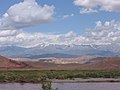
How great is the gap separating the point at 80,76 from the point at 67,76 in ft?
13.0

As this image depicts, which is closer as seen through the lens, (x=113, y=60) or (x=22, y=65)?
(x=22, y=65)

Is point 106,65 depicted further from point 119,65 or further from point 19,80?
point 19,80

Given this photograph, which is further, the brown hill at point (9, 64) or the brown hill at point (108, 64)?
the brown hill at point (108, 64)

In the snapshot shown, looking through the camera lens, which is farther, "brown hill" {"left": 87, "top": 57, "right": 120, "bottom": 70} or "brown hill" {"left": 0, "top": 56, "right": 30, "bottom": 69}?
"brown hill" {"left": 87, "top": 57, "right": 120, "bottom": 70}

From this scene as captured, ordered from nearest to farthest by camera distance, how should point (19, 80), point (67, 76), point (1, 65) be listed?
point (19, 80) → point (67, 76) → point (1, 65)

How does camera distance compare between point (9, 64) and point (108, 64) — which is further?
point (108, 64)

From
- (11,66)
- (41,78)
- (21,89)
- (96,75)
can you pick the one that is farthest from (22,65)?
(21,89)

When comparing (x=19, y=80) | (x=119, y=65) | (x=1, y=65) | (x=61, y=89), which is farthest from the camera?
(x=119, y=65)

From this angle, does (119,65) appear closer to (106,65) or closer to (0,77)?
(106,65)

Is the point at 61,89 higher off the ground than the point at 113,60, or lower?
lower

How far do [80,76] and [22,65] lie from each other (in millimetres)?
68056

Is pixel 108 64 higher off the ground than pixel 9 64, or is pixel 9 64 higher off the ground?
pixel 108 64

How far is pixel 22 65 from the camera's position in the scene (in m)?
162

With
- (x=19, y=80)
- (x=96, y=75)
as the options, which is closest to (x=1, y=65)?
(x=96, y=75)
